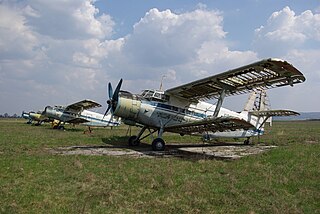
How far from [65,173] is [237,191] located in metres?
4.39

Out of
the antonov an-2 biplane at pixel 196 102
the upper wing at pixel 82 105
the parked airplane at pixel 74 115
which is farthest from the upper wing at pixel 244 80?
the parked airplane at pixel 74 115

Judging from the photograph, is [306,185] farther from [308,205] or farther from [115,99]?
[115,99]

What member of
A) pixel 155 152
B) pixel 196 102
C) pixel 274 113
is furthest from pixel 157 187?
pixel 274 113

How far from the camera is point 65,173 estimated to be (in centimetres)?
802

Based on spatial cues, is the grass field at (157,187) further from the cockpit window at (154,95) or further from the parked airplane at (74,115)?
the parked airplane at (74,115)

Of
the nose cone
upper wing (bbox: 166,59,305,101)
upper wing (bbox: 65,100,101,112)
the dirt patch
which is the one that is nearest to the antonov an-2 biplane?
upper wing (bbox: 166,59,305,101)

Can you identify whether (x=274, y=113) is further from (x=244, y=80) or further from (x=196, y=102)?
(x=244, y=80)

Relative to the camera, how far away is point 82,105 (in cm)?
3359

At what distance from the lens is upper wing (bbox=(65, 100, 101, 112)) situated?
3160 cm

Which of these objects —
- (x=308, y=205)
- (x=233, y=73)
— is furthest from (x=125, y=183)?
(x=233, y=73)

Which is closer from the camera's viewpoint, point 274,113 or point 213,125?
point 213,125

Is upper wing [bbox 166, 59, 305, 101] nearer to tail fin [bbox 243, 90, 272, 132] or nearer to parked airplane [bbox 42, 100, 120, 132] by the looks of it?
tail fin [bbox 243, 90, 272, 132]

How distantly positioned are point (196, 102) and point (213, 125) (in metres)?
3.28

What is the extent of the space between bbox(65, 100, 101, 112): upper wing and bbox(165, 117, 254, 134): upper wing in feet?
56.2
